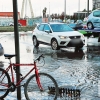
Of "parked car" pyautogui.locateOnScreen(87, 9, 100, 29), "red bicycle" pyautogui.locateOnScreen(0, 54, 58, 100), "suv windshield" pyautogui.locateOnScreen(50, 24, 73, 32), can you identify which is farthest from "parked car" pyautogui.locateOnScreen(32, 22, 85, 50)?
"red bicycle" pyautogui.locateOnScreen(0, 54, 58, 100)

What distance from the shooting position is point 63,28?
19.3m

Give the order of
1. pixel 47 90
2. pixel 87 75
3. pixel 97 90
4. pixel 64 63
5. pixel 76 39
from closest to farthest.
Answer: pixel 47 90 → pixel 97 90 → pixel 87 75 → pixel 64 63 → pixel 76 39

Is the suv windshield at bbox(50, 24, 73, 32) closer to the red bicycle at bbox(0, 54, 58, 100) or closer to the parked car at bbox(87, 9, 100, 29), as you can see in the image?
the parked car at bbox(87, 9, 100, 29)

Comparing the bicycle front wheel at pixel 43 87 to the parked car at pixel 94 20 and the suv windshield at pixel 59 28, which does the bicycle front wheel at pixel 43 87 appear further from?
the parked car at pixel 94 20

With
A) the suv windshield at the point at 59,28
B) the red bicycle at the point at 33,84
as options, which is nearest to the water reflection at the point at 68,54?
the suv windshield at the point at 59,28

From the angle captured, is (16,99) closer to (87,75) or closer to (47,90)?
(47,90)

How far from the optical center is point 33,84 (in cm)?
623

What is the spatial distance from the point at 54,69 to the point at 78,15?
272 feet

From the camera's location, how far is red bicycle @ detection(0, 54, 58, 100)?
621 centimetres

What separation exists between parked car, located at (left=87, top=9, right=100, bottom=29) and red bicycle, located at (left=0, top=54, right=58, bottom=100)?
15137 millimetres

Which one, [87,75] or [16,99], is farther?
[87,75]

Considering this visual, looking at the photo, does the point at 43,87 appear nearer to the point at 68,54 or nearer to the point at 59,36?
the point at 68,54

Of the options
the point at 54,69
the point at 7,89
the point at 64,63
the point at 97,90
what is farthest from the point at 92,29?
the point at 7,89

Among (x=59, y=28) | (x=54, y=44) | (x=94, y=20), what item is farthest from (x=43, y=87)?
(x=94, y=20)
